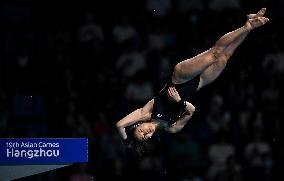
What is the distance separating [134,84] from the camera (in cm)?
1009

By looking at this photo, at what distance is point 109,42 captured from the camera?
10.5 m

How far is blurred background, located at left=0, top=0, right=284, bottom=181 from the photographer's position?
938cm

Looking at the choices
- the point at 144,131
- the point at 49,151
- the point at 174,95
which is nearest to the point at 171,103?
the point at 174,95

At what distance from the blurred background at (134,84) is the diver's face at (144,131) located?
88.1 inches

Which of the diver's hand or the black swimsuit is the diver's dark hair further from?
the diver's hand

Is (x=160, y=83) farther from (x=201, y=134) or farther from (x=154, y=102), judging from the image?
(x=154, y=102)

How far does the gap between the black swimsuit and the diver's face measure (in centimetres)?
22

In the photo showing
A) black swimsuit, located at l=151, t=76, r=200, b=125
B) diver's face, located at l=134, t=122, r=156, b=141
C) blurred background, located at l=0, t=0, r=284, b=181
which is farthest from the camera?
blurred background, located at l=0, t=0, r=284, b=181

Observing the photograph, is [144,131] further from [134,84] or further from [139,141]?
[134,84]

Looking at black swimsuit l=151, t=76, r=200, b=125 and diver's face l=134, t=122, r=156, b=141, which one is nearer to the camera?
diver's face l=134, t=122, r=156, b=141

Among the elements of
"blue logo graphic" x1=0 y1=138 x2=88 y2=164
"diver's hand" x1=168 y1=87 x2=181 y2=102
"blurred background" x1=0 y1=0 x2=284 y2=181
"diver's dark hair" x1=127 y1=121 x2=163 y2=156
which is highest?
"blurred background" x1=0 y1=0 x2=284 y2=181

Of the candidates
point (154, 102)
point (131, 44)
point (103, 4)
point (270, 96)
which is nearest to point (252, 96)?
point (270, 96)

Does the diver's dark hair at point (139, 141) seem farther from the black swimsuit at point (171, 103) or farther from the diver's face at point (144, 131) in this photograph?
the black swimsuit at point (171, 103)

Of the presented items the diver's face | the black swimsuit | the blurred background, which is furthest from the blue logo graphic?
the blurred background
